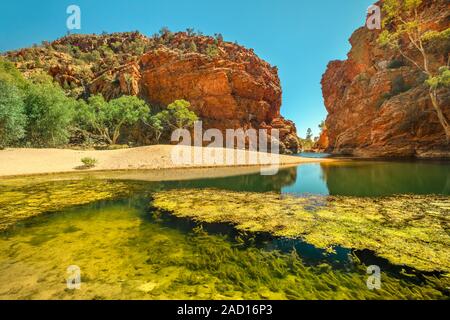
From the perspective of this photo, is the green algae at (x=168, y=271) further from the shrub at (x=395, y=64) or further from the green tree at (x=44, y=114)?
the shrub at (x=395, y=64)

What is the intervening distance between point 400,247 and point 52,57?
9196cm

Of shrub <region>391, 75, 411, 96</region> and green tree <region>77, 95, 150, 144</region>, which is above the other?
shrub <region>391, 75, 411, 96</region>

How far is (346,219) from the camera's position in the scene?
7266 millimetres

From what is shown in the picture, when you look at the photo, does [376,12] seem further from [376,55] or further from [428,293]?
[428,293]

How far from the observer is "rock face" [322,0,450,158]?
1287 inches

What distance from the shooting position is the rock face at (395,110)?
32.7 meters

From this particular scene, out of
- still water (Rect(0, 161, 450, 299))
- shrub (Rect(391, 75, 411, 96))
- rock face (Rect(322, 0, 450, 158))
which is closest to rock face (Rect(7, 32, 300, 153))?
rock face (Rect(322, 0, 450, 158))

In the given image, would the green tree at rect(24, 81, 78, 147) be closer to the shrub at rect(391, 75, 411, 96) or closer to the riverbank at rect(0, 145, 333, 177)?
the riverbank at rect(0, 145, 333, 177)

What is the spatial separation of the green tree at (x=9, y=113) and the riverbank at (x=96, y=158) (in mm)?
2715

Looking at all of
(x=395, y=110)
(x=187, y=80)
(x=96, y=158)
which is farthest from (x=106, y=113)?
(x=395, y=110)

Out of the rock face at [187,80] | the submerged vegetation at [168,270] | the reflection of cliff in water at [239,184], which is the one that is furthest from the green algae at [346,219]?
the rock face at [187,80]

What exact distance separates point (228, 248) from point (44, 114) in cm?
3826

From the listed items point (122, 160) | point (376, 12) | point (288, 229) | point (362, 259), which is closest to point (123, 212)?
point (288, 229)

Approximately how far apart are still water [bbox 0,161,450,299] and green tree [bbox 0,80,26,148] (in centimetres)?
2211
